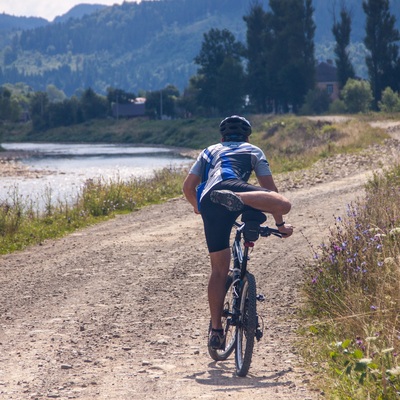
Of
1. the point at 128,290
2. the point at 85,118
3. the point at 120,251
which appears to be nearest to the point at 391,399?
the point at 128,290

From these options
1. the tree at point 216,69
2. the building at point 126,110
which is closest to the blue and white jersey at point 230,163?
the tree at point 216,69

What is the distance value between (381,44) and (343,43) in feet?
20.6

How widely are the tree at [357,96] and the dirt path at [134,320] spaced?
59.3 m

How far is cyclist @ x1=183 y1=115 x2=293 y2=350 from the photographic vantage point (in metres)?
5.98

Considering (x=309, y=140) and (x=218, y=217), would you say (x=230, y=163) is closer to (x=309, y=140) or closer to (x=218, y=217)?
(x=218, y=217)

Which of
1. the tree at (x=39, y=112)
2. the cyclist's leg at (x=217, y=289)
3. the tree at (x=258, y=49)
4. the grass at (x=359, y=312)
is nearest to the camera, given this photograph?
the grass at (x=359, y=312)

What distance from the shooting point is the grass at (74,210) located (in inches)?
647

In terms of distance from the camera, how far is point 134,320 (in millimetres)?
8648

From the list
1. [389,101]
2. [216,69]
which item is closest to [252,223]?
[389,101]

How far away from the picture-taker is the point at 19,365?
22.4 feet

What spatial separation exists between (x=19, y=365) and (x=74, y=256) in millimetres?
6661

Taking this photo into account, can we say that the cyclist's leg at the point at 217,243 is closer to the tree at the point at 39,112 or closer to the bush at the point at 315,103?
the bush at the point at 315,103

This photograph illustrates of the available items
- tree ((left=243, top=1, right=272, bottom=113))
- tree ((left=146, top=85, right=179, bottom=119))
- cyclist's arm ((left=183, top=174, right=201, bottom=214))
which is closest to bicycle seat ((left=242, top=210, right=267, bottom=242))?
cyclist's arm ((left=183, top=174, right=201, bottom=214))

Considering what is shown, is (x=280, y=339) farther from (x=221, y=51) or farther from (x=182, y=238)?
(x=221, y=51)
